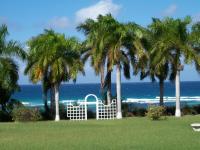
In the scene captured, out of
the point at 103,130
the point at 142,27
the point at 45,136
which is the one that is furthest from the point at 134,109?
Result: the point at 45,136

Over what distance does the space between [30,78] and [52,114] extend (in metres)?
3.05

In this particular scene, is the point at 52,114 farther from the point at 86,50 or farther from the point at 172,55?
the point at 172,55

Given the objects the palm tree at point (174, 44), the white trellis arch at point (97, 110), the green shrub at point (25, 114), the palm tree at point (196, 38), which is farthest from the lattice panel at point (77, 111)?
the palm tree at point (196, 38)

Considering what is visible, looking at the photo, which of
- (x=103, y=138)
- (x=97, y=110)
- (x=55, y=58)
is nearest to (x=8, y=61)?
(x=55, y=58)

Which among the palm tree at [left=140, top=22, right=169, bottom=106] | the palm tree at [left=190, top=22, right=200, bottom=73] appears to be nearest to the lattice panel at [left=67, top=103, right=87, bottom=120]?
the palm tree at [left=140, top=22, right=169, bottom=106]

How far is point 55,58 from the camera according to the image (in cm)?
3328

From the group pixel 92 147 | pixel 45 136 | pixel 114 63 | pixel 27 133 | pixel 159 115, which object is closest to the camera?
pixel 92 147

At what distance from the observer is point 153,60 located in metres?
34.3

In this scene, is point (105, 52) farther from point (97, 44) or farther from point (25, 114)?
point (25, 114)

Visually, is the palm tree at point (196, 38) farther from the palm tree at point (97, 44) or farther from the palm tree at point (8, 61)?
the palm tree at point (8, 61)

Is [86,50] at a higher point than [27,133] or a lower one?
higher

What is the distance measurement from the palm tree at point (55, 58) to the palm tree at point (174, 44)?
17.1ft

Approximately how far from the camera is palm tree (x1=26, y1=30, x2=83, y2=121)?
3306 centimetres

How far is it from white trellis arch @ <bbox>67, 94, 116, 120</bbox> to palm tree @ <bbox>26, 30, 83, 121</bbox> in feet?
3.37
